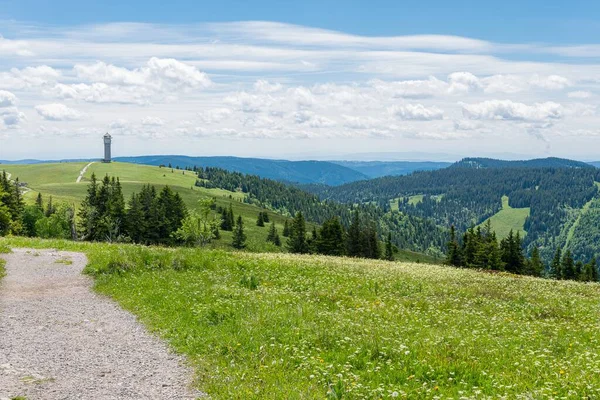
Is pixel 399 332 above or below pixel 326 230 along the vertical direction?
above

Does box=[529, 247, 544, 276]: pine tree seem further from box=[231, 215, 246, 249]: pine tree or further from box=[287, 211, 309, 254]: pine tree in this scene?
box=[231, 215, 246, 249]: pine tree

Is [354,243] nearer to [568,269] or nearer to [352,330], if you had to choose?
[568,269]

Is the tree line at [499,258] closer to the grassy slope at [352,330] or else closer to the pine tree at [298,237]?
the pine tree at [298,237]

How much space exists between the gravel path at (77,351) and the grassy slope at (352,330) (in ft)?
2.69

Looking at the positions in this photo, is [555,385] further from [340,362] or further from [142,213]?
[142,213]

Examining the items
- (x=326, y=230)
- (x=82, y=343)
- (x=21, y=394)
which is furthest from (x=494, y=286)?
(x=326, y=230)

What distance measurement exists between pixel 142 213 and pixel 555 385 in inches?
3883

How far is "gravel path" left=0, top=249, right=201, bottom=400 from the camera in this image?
11914 millimetres

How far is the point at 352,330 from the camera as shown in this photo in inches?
627

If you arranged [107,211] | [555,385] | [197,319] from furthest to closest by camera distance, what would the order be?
[107,211], [197,319], [555,385]

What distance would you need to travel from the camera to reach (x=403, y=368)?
12.5m

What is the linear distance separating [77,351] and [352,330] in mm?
8343

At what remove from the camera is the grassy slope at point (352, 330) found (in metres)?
11.6

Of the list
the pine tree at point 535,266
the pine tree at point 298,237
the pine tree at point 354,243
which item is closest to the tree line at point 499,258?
the pine tree at point 535,266
